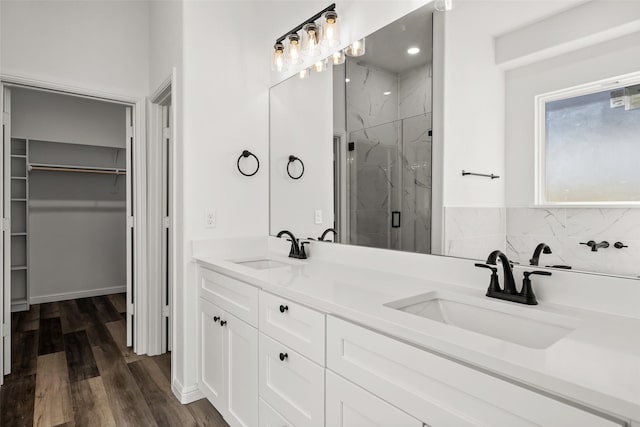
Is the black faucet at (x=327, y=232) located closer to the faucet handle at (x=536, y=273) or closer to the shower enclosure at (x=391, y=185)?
the shower enclosure at (x=391, y=185)

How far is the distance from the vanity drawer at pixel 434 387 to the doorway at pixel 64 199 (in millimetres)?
3248

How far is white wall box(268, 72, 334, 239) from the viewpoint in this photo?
2271mm

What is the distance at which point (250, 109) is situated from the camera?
2551mm

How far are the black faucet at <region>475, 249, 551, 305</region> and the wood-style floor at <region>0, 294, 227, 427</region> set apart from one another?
1.62 meters

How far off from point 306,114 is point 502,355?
6.36 feet

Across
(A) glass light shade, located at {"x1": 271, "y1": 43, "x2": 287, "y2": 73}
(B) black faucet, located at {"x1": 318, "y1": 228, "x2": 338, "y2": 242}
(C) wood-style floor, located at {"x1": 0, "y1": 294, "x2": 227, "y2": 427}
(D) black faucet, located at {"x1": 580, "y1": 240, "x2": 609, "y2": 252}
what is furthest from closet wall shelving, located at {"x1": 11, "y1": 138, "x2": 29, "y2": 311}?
(D) black faucet, located at {"x1": 580, "y1": 240, "x2": 609, "y2": 252}

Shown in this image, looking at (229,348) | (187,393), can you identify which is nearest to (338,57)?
(229,348)

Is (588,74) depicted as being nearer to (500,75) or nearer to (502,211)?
(500,75)

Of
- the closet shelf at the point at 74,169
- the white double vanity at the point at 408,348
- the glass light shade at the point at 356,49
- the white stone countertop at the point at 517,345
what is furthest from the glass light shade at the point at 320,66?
the closet shelf at the point at 74,169

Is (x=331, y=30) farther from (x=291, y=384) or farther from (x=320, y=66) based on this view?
(x=291, y=384)

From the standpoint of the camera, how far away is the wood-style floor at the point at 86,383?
6.81ft

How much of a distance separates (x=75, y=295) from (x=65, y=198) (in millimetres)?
1210

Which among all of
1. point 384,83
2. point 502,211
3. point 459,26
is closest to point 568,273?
point 502,211

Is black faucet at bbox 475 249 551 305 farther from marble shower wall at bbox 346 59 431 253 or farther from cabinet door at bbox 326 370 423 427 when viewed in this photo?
cabinet door at bbox 326 370 423 427
